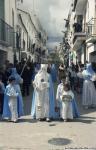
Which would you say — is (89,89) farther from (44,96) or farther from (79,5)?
(79,5)

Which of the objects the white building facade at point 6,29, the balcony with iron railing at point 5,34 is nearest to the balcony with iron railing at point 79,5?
the white building facade at point 6,29

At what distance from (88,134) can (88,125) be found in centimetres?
122

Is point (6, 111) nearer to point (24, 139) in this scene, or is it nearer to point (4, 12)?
point (24, 139)

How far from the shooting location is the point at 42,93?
40.2 feet

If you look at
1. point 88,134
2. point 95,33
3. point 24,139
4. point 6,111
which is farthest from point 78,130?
point 95,33

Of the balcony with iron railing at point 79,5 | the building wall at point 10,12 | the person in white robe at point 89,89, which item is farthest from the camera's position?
the balcony with iron railing at point 79,5

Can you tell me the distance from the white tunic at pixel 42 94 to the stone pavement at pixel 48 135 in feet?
1.20

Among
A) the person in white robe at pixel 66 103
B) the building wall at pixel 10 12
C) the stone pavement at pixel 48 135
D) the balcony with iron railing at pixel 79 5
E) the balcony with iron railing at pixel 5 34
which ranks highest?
the balcony with iron railing at pixel 79 5

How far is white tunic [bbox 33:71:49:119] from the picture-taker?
40.0ft

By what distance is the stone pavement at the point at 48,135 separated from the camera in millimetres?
9148

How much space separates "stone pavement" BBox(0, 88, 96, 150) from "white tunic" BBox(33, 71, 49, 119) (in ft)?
1.20

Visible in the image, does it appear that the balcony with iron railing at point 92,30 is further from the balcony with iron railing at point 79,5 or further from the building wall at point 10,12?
the balcony with iron railing at point 79,5

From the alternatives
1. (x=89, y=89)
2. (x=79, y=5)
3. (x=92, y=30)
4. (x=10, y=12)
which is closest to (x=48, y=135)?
(x=89, y=89)

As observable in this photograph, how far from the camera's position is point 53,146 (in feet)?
30.0
